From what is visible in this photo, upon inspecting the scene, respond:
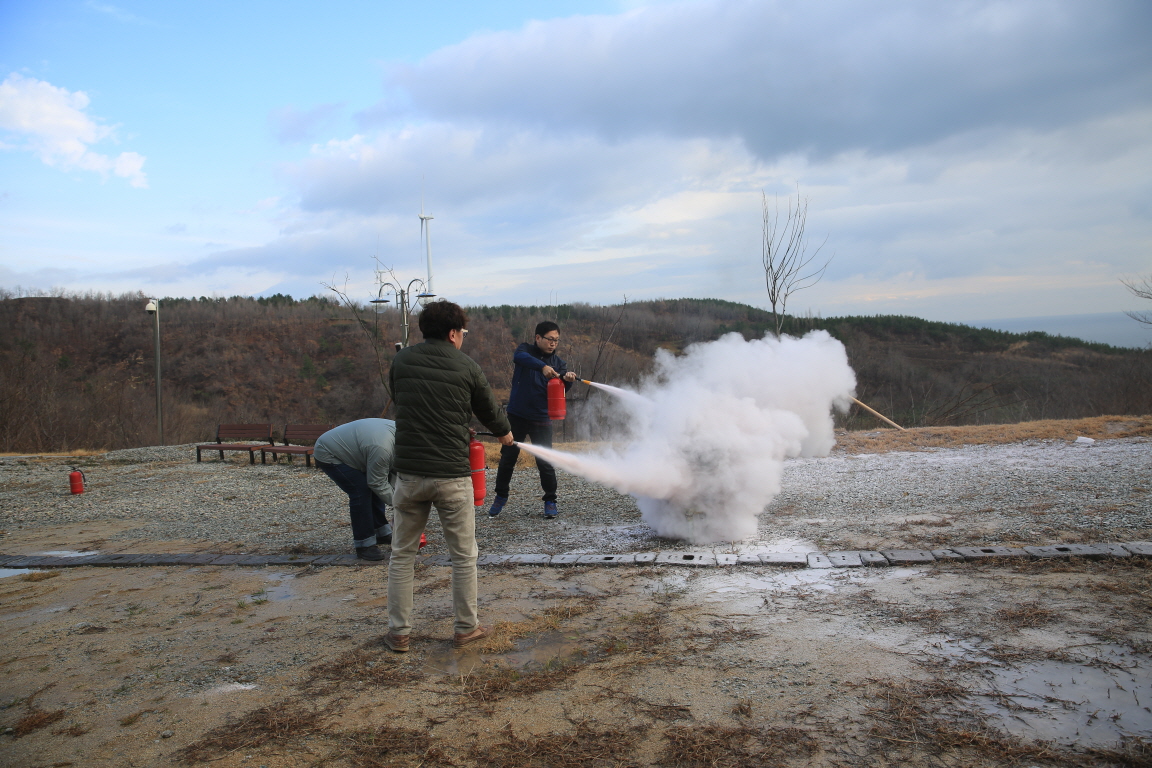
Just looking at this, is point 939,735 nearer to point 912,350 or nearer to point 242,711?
point 242,711

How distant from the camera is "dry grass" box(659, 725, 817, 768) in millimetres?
2746

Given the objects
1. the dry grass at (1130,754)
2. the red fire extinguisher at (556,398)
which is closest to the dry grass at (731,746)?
the dry grass at (1130,754)

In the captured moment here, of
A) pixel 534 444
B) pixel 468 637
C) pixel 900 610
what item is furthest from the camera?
pixel 534 444

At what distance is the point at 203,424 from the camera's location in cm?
3128

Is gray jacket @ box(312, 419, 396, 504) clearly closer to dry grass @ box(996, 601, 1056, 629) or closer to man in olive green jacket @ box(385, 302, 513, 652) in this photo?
man in olive green jacket @ box(385, 302, 513, 652)

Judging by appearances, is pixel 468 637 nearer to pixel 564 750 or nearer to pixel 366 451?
pixel 564 750

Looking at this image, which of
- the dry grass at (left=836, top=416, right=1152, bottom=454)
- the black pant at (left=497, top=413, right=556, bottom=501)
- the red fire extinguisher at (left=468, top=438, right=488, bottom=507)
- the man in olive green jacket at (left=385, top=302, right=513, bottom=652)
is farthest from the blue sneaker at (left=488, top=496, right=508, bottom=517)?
the dry grass at (left=836, top=416, right=1152, bottom=454)

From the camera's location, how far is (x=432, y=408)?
4156 millimetres

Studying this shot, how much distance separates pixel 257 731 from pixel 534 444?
4.75 metres

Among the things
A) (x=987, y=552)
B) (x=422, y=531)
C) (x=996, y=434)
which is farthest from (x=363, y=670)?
(x=996, y=434)

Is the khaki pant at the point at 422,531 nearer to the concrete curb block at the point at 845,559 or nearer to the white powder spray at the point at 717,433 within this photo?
the white powder spray at the point at 717,433

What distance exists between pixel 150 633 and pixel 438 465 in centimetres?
251

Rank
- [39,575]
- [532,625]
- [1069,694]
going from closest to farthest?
[1069,694] < [532,625] < [39,575]

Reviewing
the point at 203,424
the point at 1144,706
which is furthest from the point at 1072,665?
the point at 203,424
